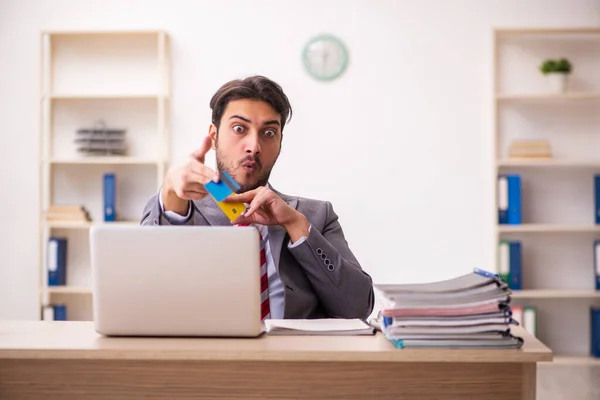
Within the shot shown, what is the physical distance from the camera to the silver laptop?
64.9 inches

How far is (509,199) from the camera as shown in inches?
186

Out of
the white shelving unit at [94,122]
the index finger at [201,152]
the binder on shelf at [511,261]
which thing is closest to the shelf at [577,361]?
the binder on shelf at [511,261]

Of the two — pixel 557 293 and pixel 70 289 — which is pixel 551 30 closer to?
pixel 557 293

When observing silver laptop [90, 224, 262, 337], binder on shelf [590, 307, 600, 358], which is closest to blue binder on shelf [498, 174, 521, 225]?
binder on shelf [590, 307, 600, 358]

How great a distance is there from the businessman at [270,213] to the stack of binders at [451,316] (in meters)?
0.48

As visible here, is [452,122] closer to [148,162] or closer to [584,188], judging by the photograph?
[584,188]

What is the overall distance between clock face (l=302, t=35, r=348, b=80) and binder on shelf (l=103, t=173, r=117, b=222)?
1373 millimetres

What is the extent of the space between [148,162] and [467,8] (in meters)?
2.16

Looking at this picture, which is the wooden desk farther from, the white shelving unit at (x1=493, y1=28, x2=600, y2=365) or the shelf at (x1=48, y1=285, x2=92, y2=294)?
Answer: the white shelving unit at (x1=493, y1=28, x2=600, y2=365)

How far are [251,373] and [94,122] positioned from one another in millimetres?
3645

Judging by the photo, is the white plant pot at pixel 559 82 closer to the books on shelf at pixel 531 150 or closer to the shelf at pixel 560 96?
the shelf at pixel 560 96

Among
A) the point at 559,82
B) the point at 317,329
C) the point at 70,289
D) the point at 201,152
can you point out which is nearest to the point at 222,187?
the point at 201,152

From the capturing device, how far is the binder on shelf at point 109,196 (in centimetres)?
476

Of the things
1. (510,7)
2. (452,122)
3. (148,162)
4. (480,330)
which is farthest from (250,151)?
(510,7)
